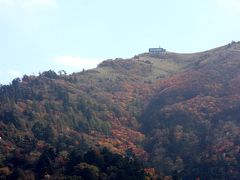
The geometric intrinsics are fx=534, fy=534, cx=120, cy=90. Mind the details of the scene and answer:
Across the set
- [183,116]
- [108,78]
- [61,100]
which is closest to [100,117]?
[61,100]

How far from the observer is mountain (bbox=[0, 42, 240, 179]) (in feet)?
326

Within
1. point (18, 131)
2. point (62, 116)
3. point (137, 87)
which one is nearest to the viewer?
point (18, 131)

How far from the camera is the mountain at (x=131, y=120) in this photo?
326 ft

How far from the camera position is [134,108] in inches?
5797

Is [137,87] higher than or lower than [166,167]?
higher

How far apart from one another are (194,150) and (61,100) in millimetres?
37639

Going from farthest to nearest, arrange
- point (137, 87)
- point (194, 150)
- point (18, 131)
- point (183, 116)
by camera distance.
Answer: point (137, 87)
point (183, 116)
point (194, 150)
point (18, 131)

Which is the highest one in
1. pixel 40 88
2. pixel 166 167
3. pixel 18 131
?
pixel 40 88

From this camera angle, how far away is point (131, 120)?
140m

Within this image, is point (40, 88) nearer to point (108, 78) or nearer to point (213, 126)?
point (108, 78)

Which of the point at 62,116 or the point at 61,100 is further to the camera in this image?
the point at 61,100

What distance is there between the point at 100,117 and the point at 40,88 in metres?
19.1

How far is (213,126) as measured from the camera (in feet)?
402

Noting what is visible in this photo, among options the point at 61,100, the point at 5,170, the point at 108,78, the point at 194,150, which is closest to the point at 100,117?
the point at 61,100
